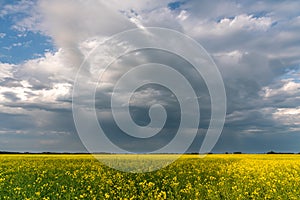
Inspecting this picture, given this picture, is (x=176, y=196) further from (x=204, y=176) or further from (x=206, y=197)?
(x=204, y=176)

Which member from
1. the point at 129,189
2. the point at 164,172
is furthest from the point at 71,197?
the point at 164,172

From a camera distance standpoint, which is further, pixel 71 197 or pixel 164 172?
pixel 164 172

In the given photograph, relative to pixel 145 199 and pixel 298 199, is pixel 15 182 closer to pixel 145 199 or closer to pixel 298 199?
pixel 145 199

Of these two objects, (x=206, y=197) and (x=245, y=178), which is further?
(x=245, y=178)

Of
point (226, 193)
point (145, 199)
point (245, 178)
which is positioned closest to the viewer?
point (145, 199)

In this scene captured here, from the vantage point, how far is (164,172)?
58.4ft

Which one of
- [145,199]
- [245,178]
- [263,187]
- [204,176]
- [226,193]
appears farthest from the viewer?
[204,176]

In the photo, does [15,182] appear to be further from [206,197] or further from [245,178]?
[245,178]

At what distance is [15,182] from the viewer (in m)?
13.9

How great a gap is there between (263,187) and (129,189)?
18.8 feet

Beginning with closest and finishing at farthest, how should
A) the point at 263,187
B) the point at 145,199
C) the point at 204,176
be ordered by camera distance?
the point at 145,199 < the point at 263,187 < the point at 204,176

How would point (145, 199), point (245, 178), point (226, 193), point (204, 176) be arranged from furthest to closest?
point (204, 176) → point (245, 178) → point (226, 193) → point (145, 199)

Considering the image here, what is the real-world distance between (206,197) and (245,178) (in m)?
4.30

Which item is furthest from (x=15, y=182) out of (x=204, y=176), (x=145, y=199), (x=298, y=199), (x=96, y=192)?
(x=298, y=199)
